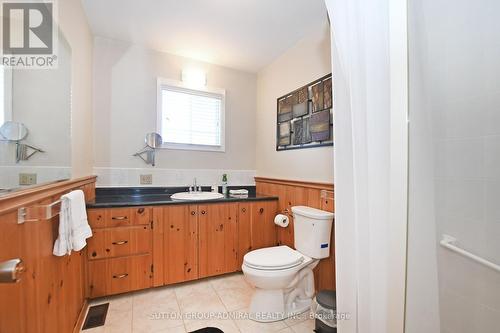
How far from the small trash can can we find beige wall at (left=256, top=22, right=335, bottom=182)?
2.82 ft

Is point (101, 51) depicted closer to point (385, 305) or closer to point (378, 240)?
point (378, 240)

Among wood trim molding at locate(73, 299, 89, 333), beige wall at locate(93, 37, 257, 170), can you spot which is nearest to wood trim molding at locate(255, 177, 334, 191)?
beige wall at locate(93, 37, 257, 170)

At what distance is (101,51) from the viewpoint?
2.25 meters

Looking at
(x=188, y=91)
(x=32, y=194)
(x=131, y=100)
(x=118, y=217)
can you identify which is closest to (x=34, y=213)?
(x=32, y=194)

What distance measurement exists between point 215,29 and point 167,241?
1.97 metres

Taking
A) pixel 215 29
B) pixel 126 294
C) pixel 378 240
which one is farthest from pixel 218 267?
pixel 215 29

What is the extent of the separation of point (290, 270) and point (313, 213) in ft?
1.52

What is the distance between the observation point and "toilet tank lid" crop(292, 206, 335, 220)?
1739 millimetres

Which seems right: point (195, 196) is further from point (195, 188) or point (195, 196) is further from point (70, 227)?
point (70, 227)

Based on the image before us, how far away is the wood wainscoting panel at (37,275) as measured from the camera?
711 millimetres

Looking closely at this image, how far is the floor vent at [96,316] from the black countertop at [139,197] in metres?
0.78

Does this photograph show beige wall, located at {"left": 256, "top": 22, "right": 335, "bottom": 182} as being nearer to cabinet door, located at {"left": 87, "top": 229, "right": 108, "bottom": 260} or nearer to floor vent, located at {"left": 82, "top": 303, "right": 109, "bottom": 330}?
cabinet door, located at {"left": 87, "top": 229, "right": 108, "bottom": 260}

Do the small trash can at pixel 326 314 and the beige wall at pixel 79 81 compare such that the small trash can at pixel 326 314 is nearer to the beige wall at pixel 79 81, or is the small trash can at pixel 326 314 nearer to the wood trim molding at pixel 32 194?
the wood trim molding at pixel 32 194

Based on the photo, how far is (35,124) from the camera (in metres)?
1.08
